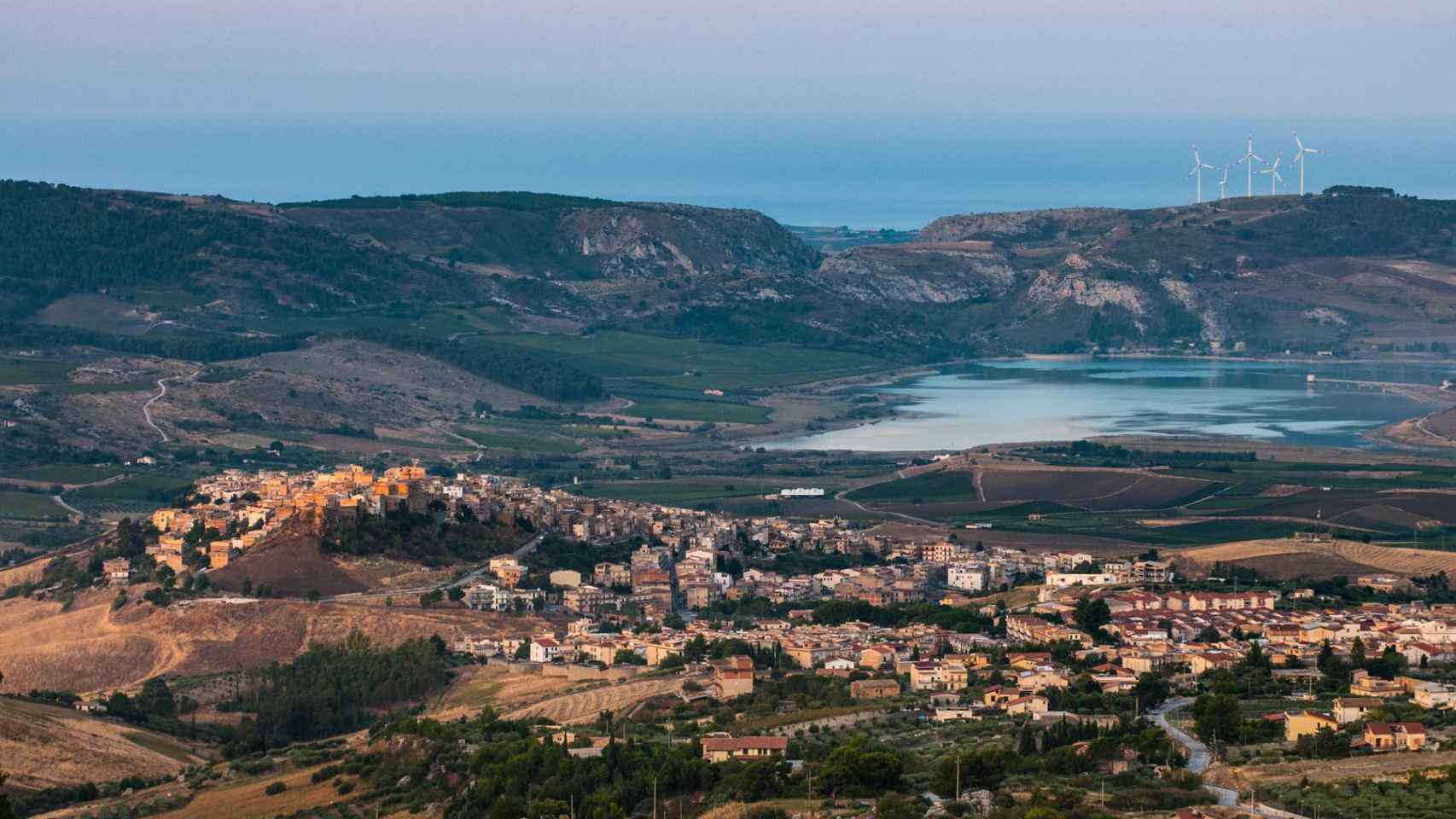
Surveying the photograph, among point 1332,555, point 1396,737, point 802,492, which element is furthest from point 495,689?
point 802,492

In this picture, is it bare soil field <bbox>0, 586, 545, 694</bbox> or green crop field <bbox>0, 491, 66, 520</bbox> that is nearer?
bare soil field <bbox>0, 586, 545, 694</bbox>

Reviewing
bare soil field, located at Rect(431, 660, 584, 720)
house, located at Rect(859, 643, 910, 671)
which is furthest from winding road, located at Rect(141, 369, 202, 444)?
house, located at Rect(859, 643, 910, 671)

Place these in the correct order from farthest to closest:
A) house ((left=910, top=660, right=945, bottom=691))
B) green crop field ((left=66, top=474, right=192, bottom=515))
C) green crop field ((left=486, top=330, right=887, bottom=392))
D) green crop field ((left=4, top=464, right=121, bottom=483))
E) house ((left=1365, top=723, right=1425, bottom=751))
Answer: green crop field ((left=486, top=330, right=887, bottom=392))
green crop field ((left=4, top=464, right=121, bottom=483))
green crop field ((left=66, top=474, right=192, bottom=515))
house ((left=910, top=660, right=945, bottom=691))
house ((left=1365, top=723, right=1425, bottom=751))

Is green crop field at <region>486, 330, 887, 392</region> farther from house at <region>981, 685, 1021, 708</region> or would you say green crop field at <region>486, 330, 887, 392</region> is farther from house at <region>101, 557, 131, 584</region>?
house at <region>981, 685, 1021, 708</region>

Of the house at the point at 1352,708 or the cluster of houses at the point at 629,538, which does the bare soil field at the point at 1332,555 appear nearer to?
the cluster of houses at the point at 629,538

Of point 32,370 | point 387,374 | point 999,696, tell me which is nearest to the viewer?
point 999,696

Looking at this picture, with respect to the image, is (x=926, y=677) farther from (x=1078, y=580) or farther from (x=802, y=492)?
(x=802, y=492)

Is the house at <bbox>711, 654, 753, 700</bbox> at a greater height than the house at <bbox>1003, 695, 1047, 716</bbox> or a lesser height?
lesser
